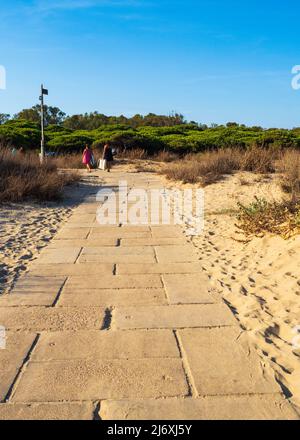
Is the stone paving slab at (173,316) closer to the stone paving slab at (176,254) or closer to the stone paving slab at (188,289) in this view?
the stone paving slab at (188,289)

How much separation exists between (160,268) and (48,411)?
9.48ft

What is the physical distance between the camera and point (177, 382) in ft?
9.00

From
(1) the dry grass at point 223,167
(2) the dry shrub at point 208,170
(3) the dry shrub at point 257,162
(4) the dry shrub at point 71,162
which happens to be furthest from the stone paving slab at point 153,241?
(4) the dry shrub at point 71,162

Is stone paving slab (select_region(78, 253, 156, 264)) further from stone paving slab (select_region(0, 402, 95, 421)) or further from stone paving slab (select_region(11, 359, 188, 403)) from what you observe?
stone paving slab (select_region(0, 402, 95, 421))

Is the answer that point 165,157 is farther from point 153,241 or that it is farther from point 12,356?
point 12,356

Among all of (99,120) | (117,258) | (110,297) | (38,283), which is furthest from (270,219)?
(99,120)

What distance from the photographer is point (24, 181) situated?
401 inches

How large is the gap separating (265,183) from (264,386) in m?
9.76

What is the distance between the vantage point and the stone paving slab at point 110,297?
160 inches

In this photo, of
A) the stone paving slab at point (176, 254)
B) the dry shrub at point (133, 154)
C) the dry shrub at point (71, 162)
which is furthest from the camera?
the dry shrub at point (133, 154)

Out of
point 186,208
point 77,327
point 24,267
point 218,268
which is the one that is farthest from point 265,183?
point 77,327

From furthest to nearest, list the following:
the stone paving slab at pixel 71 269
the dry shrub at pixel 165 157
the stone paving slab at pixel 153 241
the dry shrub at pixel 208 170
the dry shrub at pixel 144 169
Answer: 1. the dry shrub at pixel 165 157
2. the dry shrub at pixel 144 169
3. the dry shrub at pixel 208 170
4. the stone paving slab at pixel 153 241
5. the stone paving slab at pixel 71 269

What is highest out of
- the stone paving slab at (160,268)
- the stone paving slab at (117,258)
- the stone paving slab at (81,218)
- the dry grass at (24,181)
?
the dry grass at (24,181)

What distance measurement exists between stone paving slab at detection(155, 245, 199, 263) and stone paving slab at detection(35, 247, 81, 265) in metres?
1.11
